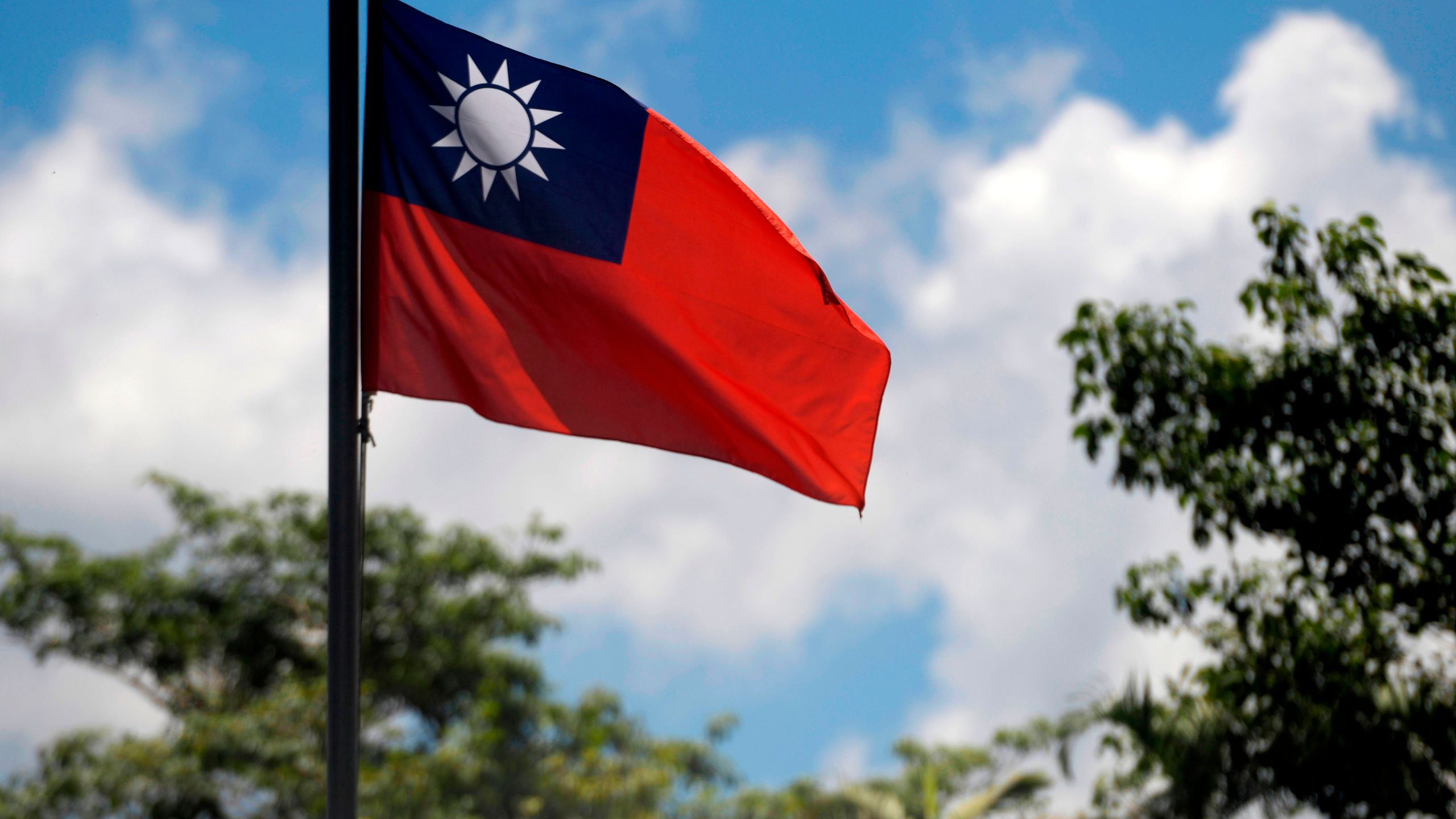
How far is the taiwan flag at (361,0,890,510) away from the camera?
12.7 ft

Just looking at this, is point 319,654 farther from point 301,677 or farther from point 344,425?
point 344,425

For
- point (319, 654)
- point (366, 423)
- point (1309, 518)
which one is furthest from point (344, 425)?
point (319, 654)

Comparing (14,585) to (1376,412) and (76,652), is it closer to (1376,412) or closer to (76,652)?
(76,652)

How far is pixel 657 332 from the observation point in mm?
4137

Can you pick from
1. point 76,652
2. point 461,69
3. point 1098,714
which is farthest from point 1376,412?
point 76,652

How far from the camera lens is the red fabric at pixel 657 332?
12.8 feet

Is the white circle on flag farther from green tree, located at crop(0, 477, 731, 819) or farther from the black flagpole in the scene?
green tree, located at crop(0, 477, 731, 819)

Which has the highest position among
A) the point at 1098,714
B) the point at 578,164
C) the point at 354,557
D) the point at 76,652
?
the point at 76,652

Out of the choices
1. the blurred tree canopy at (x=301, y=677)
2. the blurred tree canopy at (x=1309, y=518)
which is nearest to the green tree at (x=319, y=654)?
the blurred tree canopy at (x=301, y=677)

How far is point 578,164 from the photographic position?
4.16 metres

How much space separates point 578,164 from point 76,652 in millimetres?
15754

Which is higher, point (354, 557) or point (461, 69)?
point (461, 69)

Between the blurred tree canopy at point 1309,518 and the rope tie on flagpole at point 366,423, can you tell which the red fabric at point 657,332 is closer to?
the rope tie on flagpole at point 366,423

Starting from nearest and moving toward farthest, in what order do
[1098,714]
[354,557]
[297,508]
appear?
[354,557], [1098,714], [297,508]
